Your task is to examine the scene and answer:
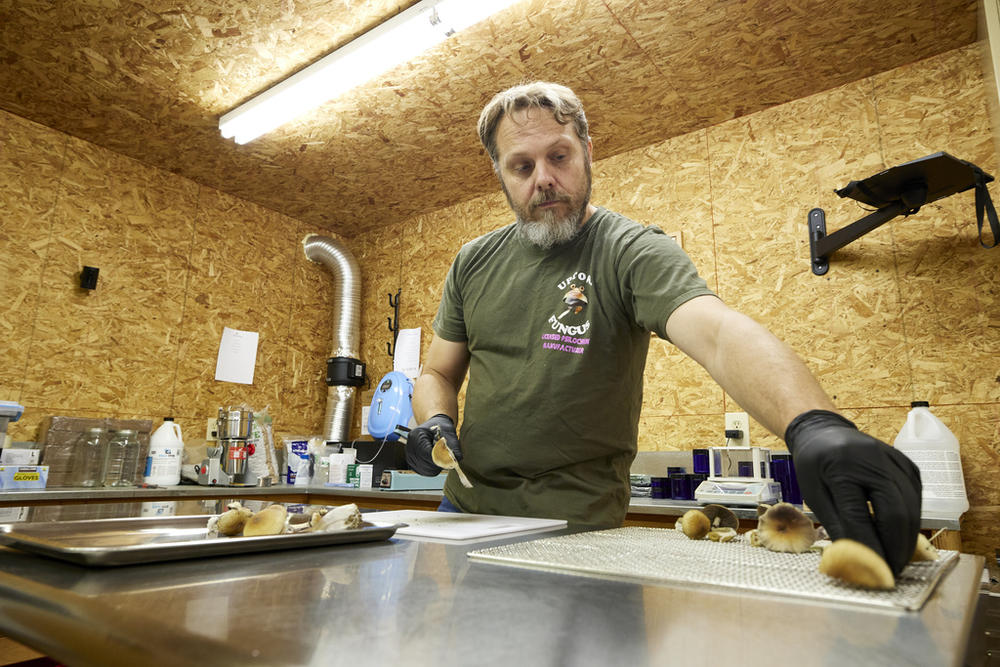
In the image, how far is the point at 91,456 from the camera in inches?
100

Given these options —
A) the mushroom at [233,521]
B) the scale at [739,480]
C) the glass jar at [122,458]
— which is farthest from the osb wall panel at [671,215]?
the glass jar at [122,458]

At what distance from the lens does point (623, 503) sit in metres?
1.16

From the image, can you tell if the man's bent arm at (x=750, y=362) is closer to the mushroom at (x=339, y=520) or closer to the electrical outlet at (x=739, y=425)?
the mushroom at (x=339, y=520)

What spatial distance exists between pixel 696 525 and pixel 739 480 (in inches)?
49.4

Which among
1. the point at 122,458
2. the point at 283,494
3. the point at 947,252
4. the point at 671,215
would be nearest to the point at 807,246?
the point at 947,252

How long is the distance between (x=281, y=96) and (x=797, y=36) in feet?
6.55

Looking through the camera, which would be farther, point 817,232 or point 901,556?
point 817,232

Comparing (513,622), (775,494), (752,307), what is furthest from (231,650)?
(752,307)

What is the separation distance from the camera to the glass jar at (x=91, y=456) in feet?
8.28

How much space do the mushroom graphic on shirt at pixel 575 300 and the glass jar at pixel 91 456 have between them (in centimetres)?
236

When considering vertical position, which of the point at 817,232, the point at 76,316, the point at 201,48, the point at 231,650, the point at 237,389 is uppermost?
the point at 201,48

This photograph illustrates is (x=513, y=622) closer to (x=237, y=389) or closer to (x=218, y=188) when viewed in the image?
(x=237, y=389)

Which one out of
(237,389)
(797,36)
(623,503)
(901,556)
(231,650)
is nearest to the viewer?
(231,650)

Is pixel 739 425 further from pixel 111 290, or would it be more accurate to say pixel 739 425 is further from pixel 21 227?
pixel 21 227
